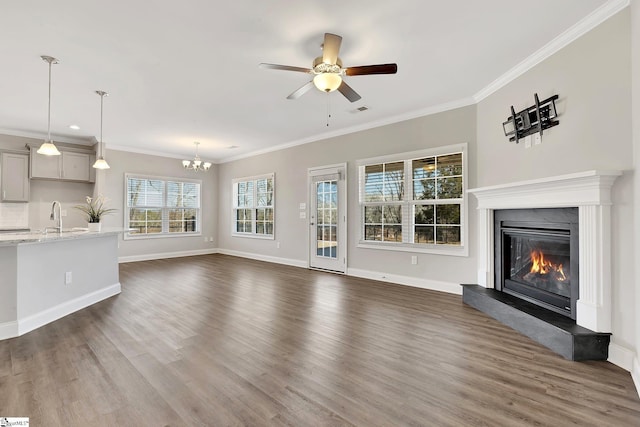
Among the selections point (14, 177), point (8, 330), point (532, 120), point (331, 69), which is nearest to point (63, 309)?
point (8, 330)

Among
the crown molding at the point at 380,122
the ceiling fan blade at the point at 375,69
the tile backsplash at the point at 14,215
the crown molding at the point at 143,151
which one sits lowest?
the tile backsplash at the point at 14,215

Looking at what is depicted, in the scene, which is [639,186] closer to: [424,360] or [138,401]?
[424,360]

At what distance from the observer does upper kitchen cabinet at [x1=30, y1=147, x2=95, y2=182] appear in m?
6.05

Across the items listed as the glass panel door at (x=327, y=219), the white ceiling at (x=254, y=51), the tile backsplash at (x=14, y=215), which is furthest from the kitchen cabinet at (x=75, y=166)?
the glass panel door at (x=327, y=219)

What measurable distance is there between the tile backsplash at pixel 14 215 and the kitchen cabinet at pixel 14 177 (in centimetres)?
19

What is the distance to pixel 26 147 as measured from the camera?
6.04 metres

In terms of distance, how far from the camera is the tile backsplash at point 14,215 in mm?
5867

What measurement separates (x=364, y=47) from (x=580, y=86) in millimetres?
2034

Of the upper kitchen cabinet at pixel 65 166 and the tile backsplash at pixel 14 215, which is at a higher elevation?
the upper kitchen cabinet at pixel 65 166

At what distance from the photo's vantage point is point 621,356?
2275 millimetres

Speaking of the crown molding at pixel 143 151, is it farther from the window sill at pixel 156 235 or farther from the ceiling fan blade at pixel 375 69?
the ceiling fan blade at pixel 375 69

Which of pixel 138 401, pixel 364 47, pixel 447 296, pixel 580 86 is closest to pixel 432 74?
pixel 364 47

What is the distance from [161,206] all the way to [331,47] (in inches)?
274

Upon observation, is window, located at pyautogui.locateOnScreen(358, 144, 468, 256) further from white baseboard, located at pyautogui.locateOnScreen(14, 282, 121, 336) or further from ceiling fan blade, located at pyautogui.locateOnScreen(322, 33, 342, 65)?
white baseboard, located at pyautogui.locateOnScreen(14, 282, 121, 336)
